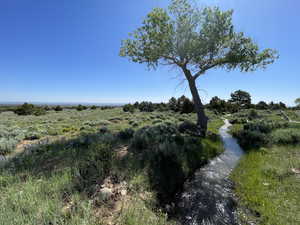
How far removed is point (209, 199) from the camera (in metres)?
4.33

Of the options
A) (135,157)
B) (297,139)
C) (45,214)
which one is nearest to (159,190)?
(135,157)

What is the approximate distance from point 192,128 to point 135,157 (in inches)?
262

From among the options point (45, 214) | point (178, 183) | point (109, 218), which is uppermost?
point (45, 214)

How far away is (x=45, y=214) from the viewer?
255cm

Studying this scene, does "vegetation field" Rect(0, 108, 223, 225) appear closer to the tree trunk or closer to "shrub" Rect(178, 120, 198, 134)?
"shrub" Rect(178, 120, 198, 134)

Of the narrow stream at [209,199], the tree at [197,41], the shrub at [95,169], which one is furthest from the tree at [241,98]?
the shrub at [95,169]

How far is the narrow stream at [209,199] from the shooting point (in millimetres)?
3596

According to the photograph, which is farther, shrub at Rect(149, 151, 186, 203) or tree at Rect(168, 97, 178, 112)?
tree at Rect(168, 97, 178, 112)

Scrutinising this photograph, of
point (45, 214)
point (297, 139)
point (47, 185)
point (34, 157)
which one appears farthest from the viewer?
point (297, 139)

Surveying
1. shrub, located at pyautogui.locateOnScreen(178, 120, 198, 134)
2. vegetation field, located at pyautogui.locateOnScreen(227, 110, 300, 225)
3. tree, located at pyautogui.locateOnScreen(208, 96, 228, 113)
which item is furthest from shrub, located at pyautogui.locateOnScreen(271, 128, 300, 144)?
tree, located at pyautogui.locateOnScreen(208, 96, 228, 113)

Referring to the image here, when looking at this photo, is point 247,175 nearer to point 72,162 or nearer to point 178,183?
point 178,183

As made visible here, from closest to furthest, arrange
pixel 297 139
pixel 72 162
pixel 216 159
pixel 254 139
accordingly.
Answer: pixel 72 162 < pixel 216 159 < pixel 297 139 < pixel 254 139

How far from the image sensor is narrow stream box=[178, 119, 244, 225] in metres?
3.60

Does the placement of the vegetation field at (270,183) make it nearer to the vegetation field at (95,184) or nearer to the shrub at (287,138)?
the shrub at (287,138)
